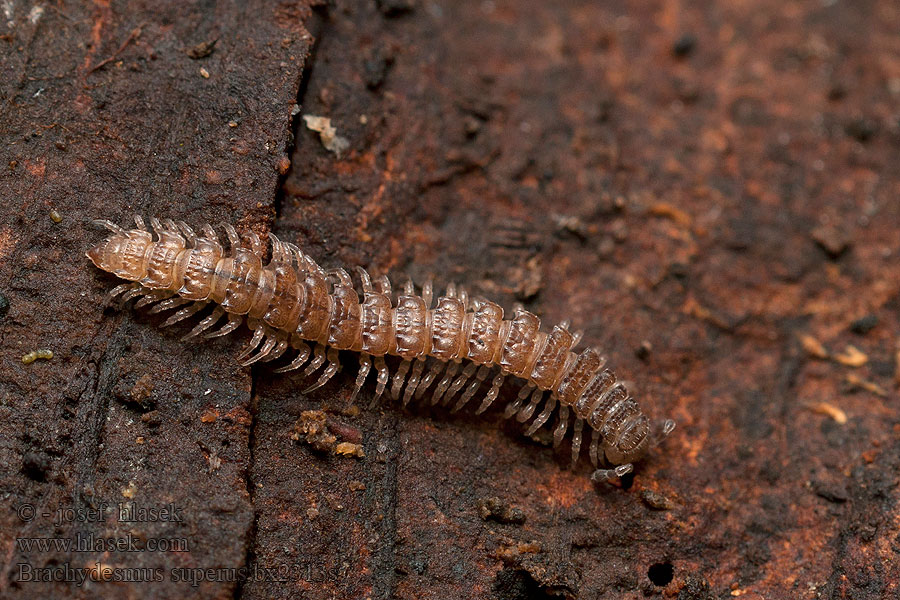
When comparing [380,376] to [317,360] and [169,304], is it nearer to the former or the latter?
[317,360]

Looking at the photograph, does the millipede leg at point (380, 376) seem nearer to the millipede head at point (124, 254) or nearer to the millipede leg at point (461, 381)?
the millipede leg at point (461, 381)

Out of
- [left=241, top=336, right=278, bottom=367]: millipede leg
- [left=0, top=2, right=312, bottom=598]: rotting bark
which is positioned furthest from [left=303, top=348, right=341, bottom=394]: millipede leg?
[left=0, top=2, right=312, bottom=598]: rotting bark

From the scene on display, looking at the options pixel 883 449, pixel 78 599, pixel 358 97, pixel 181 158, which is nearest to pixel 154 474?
pixel 78 599

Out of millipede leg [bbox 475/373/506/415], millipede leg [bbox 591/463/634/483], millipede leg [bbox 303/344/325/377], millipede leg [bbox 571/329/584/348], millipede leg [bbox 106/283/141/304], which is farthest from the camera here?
millipede leg [bbox 571/329/584/348]

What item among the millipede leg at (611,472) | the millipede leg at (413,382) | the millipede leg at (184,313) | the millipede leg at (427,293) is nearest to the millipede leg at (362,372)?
the millipede leg at (413,382)

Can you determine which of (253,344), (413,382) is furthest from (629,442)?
(253,344)

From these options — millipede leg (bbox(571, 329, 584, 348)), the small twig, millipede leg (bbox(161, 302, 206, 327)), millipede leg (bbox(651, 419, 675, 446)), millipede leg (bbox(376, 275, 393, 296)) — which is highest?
the small twig

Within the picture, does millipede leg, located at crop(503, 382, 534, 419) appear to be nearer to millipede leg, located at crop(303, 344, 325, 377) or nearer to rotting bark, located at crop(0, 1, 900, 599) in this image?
rotting bark, located at crop(0, 1, 900, 599)
